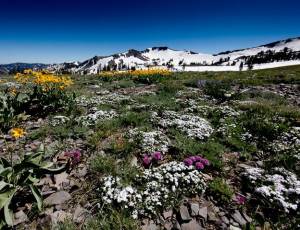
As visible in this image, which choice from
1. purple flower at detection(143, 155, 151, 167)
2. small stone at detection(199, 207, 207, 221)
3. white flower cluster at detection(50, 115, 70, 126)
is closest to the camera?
small stone at detection(199, 207, 207, 221)

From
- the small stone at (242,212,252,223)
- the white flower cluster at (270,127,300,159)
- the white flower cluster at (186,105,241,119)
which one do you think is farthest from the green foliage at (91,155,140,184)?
the white flower cluster at (186,105,241,119)

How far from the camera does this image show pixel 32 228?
5.00m

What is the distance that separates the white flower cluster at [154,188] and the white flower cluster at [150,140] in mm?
1170

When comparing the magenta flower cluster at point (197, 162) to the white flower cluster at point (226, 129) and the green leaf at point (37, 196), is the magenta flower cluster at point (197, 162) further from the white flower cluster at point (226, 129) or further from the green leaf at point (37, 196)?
the green leaf at point (37, 196)

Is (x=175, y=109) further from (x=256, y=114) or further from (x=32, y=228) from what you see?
(x=32, y=228)

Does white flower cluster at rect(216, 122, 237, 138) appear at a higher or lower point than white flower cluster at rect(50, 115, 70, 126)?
lower

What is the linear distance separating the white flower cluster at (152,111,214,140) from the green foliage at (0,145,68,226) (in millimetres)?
5086

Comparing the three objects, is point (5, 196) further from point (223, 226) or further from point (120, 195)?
point (223, 226)

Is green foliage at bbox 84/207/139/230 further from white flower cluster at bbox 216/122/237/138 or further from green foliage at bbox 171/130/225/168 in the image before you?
white flower cluster at bbox 216/122/237/138

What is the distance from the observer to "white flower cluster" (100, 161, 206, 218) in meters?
5.42

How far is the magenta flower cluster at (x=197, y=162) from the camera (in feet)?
21.9

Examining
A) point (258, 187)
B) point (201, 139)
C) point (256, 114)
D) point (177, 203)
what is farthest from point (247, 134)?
point (177, 203)

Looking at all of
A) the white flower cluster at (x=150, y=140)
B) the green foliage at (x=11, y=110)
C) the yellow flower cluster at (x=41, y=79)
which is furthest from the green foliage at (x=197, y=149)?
the green foliage at (x=11, y=110)

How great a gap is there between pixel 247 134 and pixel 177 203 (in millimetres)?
4976
